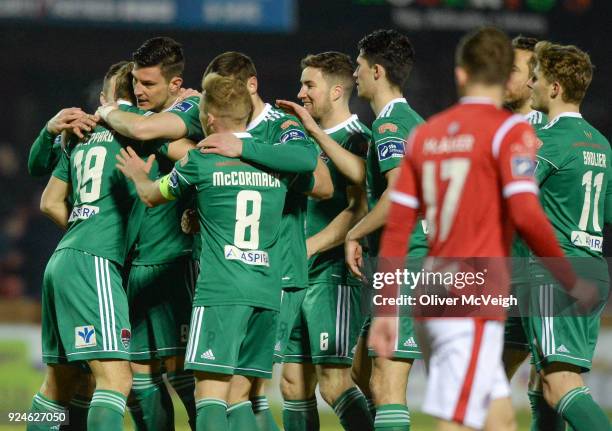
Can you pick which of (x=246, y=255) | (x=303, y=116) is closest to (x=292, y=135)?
(x=303, y=116)

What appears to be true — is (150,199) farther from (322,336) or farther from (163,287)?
(322,336)

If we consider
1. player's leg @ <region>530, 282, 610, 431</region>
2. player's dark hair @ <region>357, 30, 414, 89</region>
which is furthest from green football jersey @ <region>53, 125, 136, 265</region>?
player's leg @ <region>530, 282, 610, 431</region>

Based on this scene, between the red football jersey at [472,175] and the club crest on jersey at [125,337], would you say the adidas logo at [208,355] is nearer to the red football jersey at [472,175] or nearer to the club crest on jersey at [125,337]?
the club crest on jersey at [125,337]

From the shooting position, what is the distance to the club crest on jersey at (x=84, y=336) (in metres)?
5.21

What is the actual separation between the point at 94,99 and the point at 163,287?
8103 millimetres

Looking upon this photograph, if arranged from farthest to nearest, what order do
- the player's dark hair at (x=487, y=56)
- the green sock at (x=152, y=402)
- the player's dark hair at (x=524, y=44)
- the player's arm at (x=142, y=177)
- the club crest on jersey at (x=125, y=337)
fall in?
the player's dark hair at (x=524, y=44)
the green sock at (x=152, y=402)
the club crest on jersey at (x=125, y=337)
the player's arm at (x=142, y=177)
the player's dark hair at (x=487, y=56)

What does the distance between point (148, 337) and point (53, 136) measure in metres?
1.09

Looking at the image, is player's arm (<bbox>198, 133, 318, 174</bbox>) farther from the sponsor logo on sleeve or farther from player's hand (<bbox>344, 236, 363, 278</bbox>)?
player's hand (<bbox>344, 236, 363, 278</bbox>)

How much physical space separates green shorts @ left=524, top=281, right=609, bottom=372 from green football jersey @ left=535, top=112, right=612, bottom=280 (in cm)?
19

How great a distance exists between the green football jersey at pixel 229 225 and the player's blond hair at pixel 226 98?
0.40 feet

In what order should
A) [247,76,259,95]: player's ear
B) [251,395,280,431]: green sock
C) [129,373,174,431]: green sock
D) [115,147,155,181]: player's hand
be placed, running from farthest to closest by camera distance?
[129,373,174,431]: green sock → [247,76,259,95]: player's ear → [251,395,280,431]: green sock → [115,147,155,181]: player's hand

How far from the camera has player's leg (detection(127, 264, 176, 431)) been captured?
568 centimetres

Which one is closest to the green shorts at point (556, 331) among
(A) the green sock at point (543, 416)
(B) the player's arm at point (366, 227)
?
(A) the green sock at point (543, 416)

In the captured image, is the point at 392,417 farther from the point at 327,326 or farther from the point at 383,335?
the point at 383,335
